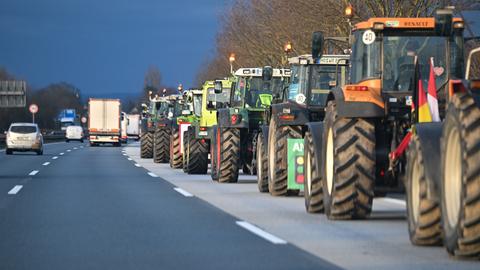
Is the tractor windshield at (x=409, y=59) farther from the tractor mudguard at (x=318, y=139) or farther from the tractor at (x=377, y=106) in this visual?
the tractor mudguard at (x=318, y=139)

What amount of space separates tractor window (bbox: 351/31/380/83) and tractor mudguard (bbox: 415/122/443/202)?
365cm

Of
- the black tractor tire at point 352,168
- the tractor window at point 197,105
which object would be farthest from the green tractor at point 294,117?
→ the tractor window at point 197,105

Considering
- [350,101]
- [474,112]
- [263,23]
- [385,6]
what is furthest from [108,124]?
[474,112]

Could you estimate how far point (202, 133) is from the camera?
31.2m

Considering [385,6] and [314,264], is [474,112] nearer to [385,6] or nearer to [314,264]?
[314,264]

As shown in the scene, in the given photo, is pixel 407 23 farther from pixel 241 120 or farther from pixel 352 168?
pixel 241 120

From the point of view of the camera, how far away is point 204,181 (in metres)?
27.7

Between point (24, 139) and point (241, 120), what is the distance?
3048 centimetres

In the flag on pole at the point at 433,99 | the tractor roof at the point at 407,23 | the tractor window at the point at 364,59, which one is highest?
the tractor roof at the point at 407,23

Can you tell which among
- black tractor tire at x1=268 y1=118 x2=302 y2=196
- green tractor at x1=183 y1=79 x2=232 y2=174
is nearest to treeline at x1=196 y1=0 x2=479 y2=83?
green tractor at x1=183 y1=79 x2=232 y2=174

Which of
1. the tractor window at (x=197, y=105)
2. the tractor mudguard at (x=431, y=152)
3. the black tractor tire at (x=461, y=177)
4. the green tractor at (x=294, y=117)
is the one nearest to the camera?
the black tractor tire at (x=461, y=177)

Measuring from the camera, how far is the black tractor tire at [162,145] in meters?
42.3

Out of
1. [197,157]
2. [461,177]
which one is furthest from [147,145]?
[461,177]

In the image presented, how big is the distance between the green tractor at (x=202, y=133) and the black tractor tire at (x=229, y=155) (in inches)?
148
